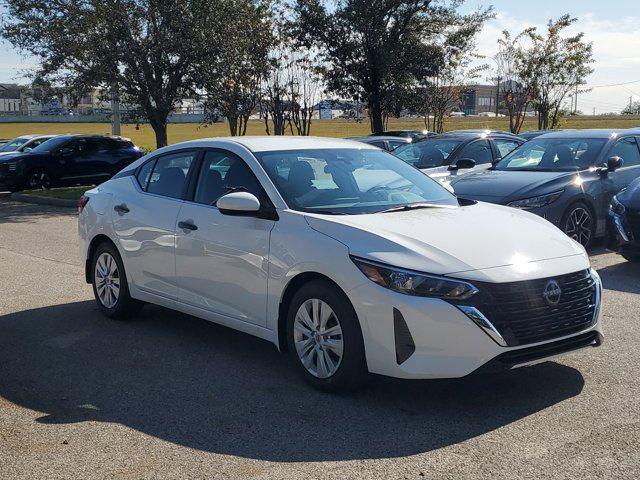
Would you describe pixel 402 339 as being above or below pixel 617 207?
below

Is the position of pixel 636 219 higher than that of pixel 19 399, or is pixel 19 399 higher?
pixel 636 219

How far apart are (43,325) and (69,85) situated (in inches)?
627

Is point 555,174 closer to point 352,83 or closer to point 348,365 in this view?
point 348,365

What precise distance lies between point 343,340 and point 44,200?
16595 mm

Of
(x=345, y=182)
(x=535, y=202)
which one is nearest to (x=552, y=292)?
(x=345, y=182)

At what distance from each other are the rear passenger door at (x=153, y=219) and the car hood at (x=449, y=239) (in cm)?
163

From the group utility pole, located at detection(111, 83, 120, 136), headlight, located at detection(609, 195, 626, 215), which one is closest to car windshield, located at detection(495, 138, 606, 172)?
headlight, located at detection(609, 195, 626, 215)

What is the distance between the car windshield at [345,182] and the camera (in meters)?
5.91

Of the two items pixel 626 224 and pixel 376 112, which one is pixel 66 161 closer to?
pixel 376 112

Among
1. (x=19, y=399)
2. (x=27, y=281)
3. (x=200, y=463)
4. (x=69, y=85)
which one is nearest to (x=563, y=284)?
(x=200, y=463)

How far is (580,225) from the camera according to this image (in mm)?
10680

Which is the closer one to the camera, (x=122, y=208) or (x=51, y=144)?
(x=122, y=208)

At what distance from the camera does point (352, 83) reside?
87.0 ft

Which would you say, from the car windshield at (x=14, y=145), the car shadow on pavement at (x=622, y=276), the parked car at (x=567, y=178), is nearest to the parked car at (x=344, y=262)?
the car shadow on pavement at (x=622, y=276)
